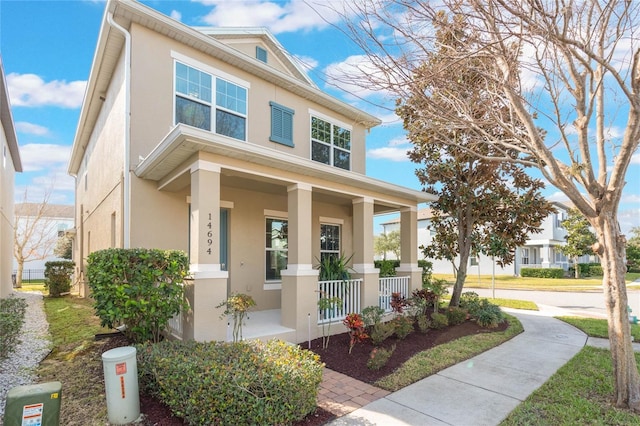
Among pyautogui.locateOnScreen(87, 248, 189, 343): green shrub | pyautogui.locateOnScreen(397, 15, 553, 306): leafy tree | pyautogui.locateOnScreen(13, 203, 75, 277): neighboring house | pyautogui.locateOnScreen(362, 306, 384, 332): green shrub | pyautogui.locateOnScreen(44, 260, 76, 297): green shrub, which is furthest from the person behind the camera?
pyautogui.locateOnScreen(13, 203, 75, 277): neighboring house

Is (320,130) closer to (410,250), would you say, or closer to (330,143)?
(330,143)

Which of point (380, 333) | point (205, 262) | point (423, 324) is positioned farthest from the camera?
point (423, 324)

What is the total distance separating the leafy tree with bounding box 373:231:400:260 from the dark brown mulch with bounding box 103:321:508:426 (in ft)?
89.3

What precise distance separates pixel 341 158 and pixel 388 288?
4.55 metres

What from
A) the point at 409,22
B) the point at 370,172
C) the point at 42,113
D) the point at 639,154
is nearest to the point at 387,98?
the point at 409,22

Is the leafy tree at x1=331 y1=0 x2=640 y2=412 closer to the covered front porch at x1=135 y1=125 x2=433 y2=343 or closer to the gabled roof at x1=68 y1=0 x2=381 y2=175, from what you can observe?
the covered front porch at x1=135 y1=125 x2=433 y2=343

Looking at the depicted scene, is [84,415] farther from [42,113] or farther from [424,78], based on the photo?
[42,113]

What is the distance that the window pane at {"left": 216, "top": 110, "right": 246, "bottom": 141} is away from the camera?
8.69 meters

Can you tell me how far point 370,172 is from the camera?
13.0 metres

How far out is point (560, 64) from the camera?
16.5 ft

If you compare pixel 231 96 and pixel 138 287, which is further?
pixel 231 96

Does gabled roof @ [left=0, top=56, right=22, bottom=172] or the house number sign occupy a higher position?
gabled roof @ [left=0, top=56, right=22, bottom=172]

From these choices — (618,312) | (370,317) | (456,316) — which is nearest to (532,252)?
(456,316)

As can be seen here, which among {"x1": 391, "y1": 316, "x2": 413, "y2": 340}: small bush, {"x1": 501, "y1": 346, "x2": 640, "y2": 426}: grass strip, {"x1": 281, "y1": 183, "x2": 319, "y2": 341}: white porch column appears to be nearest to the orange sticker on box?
{"x1": 281, "y1": 183, "x2": 319, "y2": 341}: white porch column
